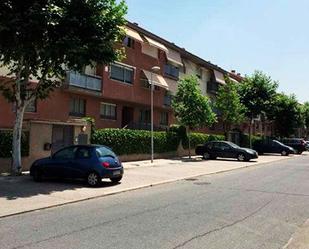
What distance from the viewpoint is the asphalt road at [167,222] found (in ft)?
27.3

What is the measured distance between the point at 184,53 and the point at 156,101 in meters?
8.46

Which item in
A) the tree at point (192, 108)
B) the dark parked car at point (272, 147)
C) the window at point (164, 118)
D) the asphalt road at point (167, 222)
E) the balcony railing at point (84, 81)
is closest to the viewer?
the asphalt road at point (167, 222)

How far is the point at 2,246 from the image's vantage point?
7.80 metres

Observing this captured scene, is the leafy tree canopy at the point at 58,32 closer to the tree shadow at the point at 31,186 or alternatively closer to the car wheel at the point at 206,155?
the tree shadow at the point at 31,186

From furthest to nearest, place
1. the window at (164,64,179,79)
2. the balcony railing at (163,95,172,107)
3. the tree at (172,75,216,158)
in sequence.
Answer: the window at (164,64,179,79) → the balcony railing at (163,95,172,107) → the tree at (172,75,216,158)

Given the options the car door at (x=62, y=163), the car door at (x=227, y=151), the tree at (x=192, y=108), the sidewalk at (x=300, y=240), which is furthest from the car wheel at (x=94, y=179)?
the car door at (x=227, y=151)

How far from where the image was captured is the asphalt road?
833 centimetres

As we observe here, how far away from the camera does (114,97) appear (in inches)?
1339

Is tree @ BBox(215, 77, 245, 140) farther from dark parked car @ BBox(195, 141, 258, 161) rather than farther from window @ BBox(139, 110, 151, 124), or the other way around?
dark parked car @ BBox(195, 141, 258, 161)

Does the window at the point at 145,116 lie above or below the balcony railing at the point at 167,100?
below

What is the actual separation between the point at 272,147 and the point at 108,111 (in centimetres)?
2241

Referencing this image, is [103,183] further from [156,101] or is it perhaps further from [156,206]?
[156,101]

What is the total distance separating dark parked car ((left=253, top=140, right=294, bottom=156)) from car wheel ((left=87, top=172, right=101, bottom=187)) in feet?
118

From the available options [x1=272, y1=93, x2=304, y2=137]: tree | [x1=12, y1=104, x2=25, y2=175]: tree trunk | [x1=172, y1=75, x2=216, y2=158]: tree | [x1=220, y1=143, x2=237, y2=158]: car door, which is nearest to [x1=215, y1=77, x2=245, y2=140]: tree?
[x1=172, y1=75, x2=216, y2=158]: tree
